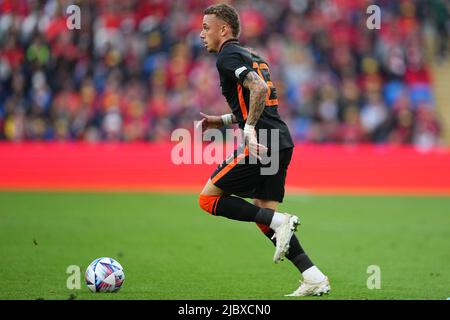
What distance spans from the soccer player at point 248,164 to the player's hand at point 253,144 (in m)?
0.02

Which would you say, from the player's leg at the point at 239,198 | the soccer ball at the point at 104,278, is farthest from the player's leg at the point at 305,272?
the soccer ball at the point at 104,278

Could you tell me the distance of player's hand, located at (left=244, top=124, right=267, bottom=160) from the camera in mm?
7164

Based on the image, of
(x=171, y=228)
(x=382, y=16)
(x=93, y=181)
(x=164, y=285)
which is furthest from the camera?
(x=382, y=16)

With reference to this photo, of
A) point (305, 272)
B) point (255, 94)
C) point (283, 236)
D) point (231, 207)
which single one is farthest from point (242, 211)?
point (255, 94)

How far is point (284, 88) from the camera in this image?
72.0 ft

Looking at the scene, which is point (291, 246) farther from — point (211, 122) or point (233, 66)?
point (233, 66)

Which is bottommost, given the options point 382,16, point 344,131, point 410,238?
point 410,238

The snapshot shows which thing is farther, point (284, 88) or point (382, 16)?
point (382, 16)

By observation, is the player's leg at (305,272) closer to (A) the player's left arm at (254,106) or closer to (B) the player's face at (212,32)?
(A) the player's left arm at (254,106)

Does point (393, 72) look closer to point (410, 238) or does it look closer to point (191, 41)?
point (191, 41)

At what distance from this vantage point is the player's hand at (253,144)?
716 cm

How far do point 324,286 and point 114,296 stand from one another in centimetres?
186

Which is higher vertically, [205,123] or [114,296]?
[205,123]
